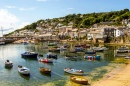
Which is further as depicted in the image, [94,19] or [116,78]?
[94,19]

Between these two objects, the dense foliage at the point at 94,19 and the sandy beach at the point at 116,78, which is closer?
the sandy beach at the point at 116,78

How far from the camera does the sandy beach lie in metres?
33.6

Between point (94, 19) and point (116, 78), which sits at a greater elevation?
point (94, 19)

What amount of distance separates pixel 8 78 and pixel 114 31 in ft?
237

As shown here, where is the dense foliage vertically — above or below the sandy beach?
above

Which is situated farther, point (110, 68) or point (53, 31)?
point (53, 31)

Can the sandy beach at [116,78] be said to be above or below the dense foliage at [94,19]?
below

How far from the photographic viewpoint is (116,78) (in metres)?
36.8

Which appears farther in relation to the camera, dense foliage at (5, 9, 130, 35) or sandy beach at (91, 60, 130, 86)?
dense foliage at (5, 9, 130, 35)

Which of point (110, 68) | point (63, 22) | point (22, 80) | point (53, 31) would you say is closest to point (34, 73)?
point (22, 80)

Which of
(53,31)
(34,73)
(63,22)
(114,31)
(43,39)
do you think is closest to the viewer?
(34,73)

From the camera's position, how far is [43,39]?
130750 mm

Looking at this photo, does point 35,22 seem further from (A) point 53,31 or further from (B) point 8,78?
(B) point 8,78

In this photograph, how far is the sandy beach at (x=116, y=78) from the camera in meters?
33.6
